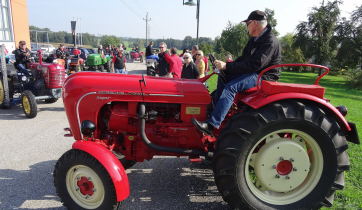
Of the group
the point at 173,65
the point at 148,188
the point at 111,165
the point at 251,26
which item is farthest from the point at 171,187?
the point at 173,65

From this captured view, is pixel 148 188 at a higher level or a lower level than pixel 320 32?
lower

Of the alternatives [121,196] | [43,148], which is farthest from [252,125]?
[43,148]

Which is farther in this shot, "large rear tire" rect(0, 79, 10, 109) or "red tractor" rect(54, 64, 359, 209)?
"large rear tire" rect(0, 79, 10, 109)

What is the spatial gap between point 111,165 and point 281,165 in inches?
66.1

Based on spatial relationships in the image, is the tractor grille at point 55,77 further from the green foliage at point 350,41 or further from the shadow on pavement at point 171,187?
the green foliage at point 350,41

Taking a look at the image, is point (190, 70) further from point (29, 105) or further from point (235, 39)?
point (235, 39)

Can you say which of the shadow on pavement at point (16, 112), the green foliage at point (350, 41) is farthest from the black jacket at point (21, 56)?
the green foliage at point (350, 41)

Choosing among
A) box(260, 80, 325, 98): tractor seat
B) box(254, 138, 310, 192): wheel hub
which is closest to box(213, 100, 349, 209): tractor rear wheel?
box(254, 138, 310, 192): wheel hub

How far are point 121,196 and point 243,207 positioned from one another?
1163 millimetres

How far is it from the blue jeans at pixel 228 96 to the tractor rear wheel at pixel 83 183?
120cm

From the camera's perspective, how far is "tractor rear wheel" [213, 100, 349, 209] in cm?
252

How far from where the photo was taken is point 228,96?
2781 mm

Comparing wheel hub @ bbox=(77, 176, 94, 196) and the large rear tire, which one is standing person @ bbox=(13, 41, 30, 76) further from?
wheel hub @ bbox=(77, 176, 94, 196)

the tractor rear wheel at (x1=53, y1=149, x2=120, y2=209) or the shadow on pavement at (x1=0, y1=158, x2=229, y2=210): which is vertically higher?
the tractor rear wheel at (x1=53, y1=149, x2=120, y2=209)
